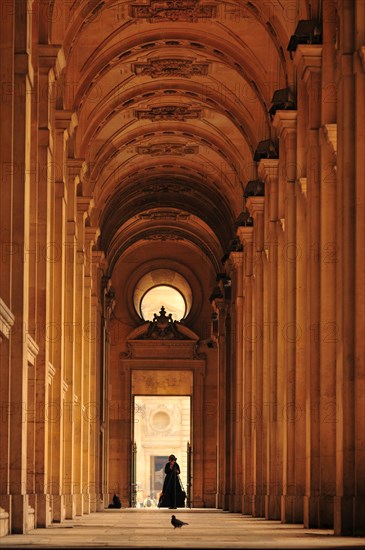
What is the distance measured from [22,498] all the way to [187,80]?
2504 centimetres

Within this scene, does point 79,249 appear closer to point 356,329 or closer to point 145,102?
point 145,102

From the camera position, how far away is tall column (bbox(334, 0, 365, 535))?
20.7 metres

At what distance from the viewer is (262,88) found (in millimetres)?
38562

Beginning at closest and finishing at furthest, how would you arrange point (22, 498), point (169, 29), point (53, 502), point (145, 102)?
point (22, 498) → point (53, 502) → point (169, 29) → point (145, 102)

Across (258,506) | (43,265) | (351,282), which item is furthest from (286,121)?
(258,506)

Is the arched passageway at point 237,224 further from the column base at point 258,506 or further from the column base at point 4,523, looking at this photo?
the column base at point 4,523

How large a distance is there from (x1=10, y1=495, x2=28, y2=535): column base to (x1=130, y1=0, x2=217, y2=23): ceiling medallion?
18.8 metres

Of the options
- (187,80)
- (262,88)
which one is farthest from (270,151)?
(187,80)

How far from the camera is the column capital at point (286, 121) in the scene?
105 ft

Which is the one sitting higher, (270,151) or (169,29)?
(169,29)

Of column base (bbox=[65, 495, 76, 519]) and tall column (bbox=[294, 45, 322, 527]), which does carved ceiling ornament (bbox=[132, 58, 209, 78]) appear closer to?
column base (bbox=[65, 495, 76, 519])

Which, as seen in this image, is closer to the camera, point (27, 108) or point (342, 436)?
point (342, 436)

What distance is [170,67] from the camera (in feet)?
141

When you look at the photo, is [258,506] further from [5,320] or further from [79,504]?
[5,320]
